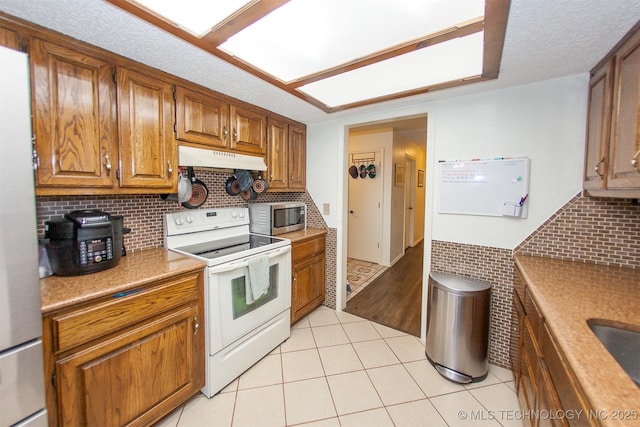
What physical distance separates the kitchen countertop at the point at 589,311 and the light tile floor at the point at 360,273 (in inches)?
79.7

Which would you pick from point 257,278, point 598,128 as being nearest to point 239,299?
point 257,278

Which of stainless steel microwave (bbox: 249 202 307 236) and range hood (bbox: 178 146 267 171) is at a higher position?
range hood (bbox: 178 146 267 171)

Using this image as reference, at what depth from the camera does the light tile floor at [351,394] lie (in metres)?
1.50

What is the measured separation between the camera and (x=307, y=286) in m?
2.59

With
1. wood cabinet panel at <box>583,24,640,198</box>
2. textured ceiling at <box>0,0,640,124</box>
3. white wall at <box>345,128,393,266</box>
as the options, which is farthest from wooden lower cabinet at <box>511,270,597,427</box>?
white wall at <box>345,128,393,266</box>

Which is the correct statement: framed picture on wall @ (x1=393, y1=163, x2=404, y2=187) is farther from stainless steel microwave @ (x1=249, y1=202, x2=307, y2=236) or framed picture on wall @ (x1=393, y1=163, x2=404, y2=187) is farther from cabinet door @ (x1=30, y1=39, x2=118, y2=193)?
cabinet door @ (x1=30, y1=39, x2=118, y2=193)

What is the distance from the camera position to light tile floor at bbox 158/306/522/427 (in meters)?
1.50

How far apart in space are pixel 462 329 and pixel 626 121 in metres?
1.46

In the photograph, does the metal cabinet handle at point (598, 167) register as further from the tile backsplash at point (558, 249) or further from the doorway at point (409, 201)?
the doorway at point (409, 201)

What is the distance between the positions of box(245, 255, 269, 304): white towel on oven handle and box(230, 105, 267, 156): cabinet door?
0.97 meters

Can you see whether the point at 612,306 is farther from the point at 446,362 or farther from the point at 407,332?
the point at 407,332

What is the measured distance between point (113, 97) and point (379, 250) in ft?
13.0

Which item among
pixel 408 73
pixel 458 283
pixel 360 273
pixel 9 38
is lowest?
pixel 360 273

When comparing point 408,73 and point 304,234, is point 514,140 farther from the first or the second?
point 304,234
